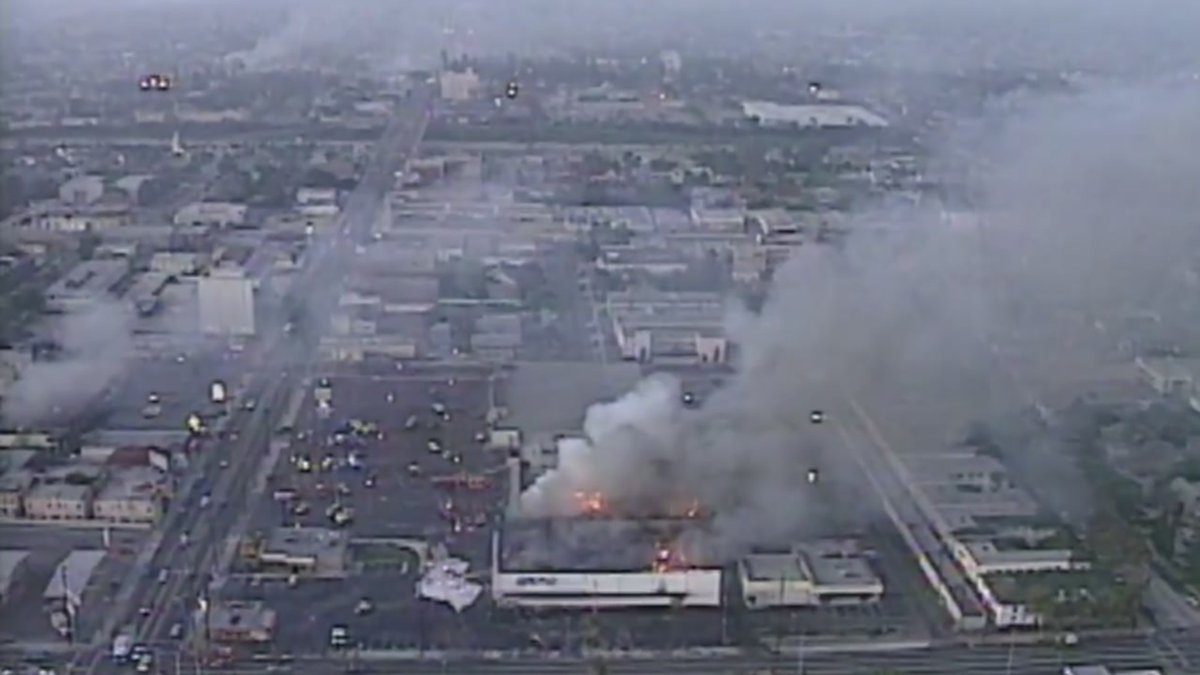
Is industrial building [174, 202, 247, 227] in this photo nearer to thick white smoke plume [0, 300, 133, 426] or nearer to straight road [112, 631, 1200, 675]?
thick white smoke plume [0, 300, 133, 426]

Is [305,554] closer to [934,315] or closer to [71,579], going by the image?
[71,579]

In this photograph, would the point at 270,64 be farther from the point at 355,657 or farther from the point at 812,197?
the point at 355,657

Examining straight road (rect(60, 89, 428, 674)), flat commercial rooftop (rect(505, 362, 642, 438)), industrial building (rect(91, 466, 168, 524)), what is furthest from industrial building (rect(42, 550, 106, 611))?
flat commercial rooftop (rect(505, 362, 642, 438))

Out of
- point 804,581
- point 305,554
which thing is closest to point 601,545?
point 804,581

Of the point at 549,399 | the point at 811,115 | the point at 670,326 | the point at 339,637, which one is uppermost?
the point at 811,115

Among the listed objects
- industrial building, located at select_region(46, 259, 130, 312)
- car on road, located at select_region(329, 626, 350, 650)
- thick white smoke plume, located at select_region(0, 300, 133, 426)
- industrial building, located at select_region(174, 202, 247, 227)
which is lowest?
car on road, located at select_region(329, 626, 350, 650)

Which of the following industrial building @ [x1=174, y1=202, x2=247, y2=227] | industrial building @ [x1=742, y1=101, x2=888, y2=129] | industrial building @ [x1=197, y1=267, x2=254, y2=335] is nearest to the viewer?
industrial building @ [x1=197, y1=267, x2=254, y2=335]
